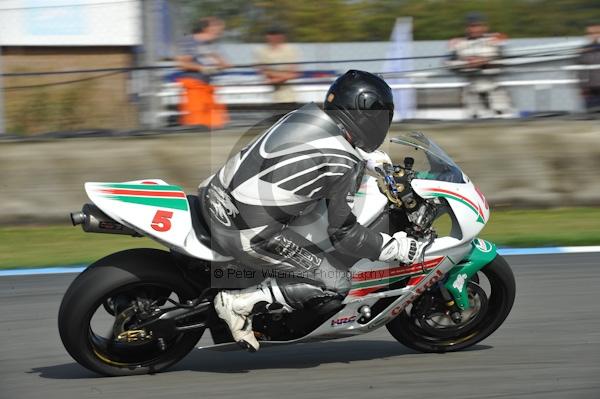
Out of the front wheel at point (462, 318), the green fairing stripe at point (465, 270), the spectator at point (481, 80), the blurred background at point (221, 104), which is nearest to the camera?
the green fairing stripe at point (465, 270)

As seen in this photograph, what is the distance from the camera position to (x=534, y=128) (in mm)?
8906

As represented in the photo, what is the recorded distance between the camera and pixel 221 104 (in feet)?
29.2

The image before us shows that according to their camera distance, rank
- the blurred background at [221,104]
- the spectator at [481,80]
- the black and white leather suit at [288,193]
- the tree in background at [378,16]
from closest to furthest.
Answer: the black and white leather suit at [288,193] → the blurred background at [221,104] → the spectator at [481,80] → the tree in background at [378,16]

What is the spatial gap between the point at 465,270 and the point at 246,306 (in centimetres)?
113

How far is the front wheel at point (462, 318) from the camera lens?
4.82 meters

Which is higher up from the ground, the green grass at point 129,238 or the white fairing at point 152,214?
the white fairing at point 152,214

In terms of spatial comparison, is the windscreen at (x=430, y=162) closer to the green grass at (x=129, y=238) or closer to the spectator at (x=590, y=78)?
the green grass at (x=129, y=238)

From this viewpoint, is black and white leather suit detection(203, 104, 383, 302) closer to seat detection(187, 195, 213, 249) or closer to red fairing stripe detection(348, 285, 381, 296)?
seat detection(187, 195, 213, 249)

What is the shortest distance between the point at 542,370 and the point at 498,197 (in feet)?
14.0

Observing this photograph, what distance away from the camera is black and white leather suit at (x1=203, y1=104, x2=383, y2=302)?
429cm

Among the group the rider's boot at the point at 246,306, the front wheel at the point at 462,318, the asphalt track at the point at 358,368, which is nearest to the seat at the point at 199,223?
the rider's boot at the point at 246,306

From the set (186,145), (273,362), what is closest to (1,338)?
(273,362)

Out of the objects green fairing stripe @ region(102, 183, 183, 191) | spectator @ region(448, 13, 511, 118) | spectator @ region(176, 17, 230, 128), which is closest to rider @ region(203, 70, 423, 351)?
green fairing stripe @ region(102, 183, 183, 191)

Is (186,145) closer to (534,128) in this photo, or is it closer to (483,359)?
(534,128)
